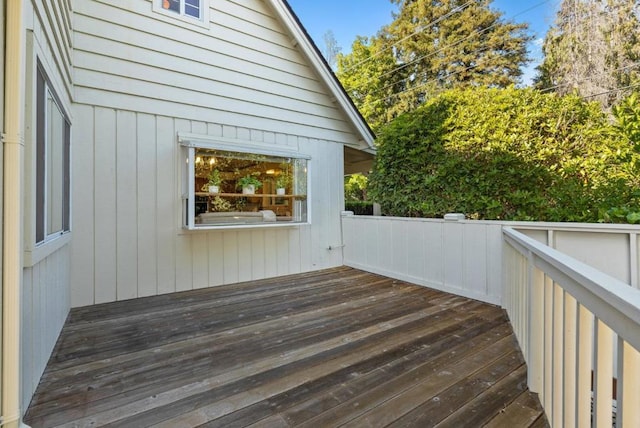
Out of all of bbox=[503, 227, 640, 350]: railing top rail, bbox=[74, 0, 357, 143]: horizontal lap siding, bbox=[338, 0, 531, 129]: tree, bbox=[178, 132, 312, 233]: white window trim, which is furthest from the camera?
bbox=[338, 0, 531, 129]: tree

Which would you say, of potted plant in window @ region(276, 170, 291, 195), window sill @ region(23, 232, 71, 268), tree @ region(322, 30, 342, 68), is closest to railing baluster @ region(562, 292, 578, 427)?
window sill @ region(23, 232, 71, 268)

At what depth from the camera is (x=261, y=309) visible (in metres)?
3.59

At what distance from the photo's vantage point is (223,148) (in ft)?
14.5

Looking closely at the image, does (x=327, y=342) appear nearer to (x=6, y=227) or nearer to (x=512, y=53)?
(x=6, y=227)

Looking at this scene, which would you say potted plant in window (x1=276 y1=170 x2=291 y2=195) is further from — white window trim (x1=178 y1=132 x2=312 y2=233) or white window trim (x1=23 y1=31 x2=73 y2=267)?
white window trim (x1=23 y1=31 x2=73 y2=267)

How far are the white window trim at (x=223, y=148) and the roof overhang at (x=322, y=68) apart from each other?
4.36 feet

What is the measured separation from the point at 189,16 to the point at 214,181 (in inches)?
89.1

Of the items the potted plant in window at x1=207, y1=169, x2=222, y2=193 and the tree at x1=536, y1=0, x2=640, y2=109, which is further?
the tree at x1=536, y1=0, x2=640, y2=109

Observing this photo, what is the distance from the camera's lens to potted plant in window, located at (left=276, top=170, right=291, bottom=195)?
16.4ft

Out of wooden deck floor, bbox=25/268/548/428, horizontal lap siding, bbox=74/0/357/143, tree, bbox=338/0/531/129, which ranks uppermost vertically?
tree, bbox=338/0/531/129

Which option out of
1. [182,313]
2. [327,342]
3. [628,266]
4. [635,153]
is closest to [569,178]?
[635,153]

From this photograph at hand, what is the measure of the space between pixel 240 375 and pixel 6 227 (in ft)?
5.04

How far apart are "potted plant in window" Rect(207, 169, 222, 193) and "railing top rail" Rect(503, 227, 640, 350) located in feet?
12.5

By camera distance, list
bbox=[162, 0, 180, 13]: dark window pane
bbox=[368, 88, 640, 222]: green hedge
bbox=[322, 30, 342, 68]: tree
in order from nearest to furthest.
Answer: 1. bbox=[368, 88, 640, 222]: green hedge
2. bbox=[162, 0, 180, 13]: dark window pane
3. bbox=[322, 30, 342, 68]: tree
